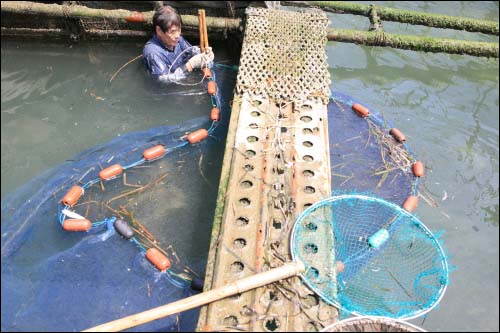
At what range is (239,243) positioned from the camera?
410 centimetres

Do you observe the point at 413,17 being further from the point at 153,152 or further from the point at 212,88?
the point at 153,152

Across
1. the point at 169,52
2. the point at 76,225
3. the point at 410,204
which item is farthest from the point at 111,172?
the point at 410,204

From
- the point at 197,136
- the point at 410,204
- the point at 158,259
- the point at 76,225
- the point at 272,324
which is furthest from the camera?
the point at 197,136

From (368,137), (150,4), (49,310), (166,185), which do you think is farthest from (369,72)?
(49,310)

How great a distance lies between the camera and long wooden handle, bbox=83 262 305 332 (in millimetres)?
3318

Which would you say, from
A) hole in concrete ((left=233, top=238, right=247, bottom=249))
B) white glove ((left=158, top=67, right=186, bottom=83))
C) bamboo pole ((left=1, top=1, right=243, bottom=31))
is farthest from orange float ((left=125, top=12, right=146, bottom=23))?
hole in concrete ((left=233, top=238, right=247, bottom=249))

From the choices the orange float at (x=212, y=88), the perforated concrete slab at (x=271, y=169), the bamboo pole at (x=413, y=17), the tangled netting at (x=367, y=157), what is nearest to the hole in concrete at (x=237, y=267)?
the perforated concrete slab at (x=271, y=169)

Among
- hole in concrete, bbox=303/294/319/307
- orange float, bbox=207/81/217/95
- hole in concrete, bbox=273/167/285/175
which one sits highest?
orange float, bbox=207/81/217/95

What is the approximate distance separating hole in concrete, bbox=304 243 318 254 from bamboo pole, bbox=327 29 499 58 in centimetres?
409

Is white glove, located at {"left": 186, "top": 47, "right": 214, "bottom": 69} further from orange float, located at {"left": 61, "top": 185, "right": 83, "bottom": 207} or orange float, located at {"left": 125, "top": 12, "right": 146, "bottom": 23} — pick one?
→ orange float, located at {"left": 61, "top": 185, "right": 83, "bottom": 207}

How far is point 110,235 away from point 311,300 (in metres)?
2.37

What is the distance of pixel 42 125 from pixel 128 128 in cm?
117

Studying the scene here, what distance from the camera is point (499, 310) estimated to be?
4398 mm

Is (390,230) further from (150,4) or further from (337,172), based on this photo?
(150,4)
